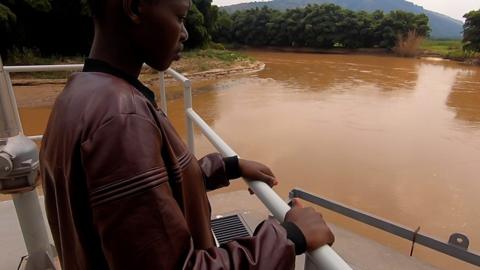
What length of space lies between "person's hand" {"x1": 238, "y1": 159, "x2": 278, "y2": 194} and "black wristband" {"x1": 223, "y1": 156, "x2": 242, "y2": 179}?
0.6 inches

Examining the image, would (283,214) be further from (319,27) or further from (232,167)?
(319,27)

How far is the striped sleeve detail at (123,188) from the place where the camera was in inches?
17.5

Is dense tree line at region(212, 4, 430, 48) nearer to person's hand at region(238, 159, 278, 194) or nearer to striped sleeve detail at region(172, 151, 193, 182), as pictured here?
person's hand at region(238, 159, 278, 194)

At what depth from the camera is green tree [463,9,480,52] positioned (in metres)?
18.3

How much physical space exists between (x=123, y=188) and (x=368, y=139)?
6.28 meters

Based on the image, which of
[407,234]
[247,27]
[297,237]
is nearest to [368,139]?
[407,234]

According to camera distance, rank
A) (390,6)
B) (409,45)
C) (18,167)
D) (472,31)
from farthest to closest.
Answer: (390,6) → (409,45) → (472,31) → (18,167)

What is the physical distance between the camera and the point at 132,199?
1.47ft

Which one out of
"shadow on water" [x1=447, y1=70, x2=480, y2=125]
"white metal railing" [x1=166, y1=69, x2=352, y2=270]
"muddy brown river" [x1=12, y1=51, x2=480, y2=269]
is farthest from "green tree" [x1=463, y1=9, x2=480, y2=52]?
"white metal railing" [x1=166, y1=69, x2=352, y2=270]

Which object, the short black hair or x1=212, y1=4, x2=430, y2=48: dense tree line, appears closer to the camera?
the short black hair

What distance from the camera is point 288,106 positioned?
8641 mm

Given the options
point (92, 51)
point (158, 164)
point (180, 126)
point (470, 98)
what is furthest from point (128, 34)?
point (470, 98)

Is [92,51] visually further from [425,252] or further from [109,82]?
[425,252]

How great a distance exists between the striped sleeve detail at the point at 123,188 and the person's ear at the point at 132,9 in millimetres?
244
